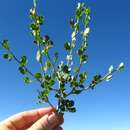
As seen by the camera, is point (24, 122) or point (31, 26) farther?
point (24, 122)

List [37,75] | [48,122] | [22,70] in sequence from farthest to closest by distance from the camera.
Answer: [48,122] < [22,70] < [37,75]

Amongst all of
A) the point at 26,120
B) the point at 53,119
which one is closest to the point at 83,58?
the point at 53,119

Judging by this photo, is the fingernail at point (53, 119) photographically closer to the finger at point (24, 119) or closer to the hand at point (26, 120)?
the hand at point (26, 120)

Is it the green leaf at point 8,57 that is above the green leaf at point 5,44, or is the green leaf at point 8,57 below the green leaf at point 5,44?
below

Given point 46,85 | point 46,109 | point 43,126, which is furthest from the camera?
point 46,109

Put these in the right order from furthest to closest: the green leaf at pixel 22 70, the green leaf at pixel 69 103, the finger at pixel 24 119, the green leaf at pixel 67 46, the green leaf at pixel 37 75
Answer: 1. the finger at pixel 24 119
2. the green leaf at pixel 67 46
3. the green leaf at pixel 22 70
4. the green leaf at pixel 69 103
5. the green leaf at pixel 37 75

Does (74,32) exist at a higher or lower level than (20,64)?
higher

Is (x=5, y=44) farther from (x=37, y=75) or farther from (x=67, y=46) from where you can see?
(x=67, y=46)

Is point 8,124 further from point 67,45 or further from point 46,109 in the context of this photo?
point 67,45

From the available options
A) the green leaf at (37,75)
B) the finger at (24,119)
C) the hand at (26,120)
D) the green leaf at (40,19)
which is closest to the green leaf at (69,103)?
the green leaf at (37,75)

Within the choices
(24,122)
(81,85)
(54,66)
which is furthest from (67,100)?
(24,122)

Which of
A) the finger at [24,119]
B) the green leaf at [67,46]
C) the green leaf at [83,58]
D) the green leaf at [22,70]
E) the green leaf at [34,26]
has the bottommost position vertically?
the green leaf at [83,58]
